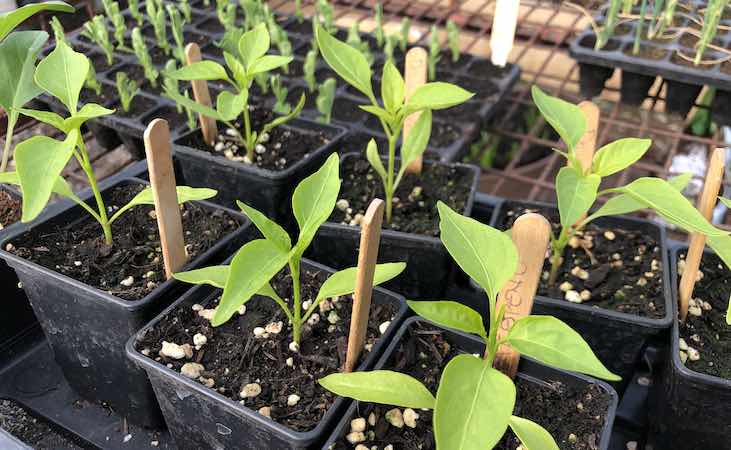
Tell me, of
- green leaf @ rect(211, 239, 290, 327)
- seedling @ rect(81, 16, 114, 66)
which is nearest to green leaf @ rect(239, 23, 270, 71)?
green leaf @ rect(211, 239, 290, 327)

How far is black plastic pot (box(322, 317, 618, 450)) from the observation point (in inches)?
26.5

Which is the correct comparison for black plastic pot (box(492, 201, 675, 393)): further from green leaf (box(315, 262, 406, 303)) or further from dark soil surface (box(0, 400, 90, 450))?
dark soil surface (box(0, 400, 90, 450))

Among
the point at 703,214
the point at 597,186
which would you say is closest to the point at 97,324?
the point at 597,186

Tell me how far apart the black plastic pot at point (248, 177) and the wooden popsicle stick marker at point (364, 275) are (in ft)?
1.32

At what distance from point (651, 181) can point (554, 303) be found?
21cm

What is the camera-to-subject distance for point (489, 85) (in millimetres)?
1677

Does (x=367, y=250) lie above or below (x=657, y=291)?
above

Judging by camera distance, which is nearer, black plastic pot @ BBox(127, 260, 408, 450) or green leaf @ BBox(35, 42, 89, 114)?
black plastic pot @ BBox(127, 260, 408, 450)

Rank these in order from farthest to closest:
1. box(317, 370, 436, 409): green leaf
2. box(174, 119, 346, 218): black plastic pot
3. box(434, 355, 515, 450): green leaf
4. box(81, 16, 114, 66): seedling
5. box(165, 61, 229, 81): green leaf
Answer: box(81, 16, 114, 66): seedling, box(174, 119, 346, 218): black plastic pot, box(165, 61, 229, 81): green leaf, box(317, 370, 436, 409): green leaf, box(434, 355, 515, 450): green leaf

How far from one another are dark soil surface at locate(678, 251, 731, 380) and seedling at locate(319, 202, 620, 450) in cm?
29

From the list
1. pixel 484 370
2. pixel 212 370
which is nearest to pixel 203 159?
pixel 212 370

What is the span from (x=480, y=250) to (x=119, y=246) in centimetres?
55

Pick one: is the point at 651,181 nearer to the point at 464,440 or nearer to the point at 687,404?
the point at 687,404

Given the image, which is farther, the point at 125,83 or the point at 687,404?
the point at 125,83
